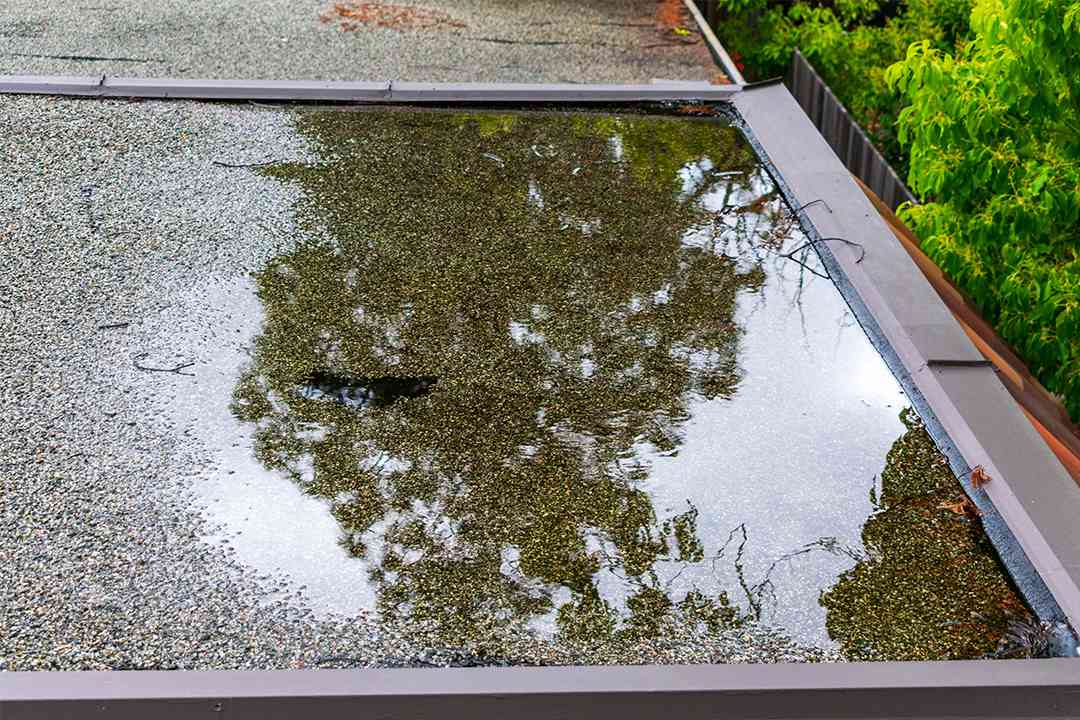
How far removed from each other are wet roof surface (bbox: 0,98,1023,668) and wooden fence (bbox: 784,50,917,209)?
3.33 metres

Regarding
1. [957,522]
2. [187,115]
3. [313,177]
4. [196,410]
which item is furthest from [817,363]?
[187,115]

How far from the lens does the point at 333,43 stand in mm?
6777

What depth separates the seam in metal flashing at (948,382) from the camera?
265 cm

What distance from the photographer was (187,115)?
517cm

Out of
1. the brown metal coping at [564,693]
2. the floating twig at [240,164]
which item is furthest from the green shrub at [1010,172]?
the brown metal coping at [564,693]

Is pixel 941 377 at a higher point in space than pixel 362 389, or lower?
higher

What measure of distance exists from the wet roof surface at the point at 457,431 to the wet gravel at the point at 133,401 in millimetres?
11

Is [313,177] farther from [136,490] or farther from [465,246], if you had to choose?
[136,490]

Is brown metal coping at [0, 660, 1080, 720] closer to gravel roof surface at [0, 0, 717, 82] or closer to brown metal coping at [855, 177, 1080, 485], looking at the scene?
brown metal coping at [855, 177, 1080, 485]

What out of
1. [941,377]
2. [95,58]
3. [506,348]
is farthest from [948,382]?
[95,58]

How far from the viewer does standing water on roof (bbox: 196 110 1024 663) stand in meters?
2.59

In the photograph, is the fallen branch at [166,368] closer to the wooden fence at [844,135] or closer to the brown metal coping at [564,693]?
the brown metal coping at [564,693]

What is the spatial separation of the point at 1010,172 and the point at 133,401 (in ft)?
12.4

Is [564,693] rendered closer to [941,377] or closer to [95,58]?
[941,377]
